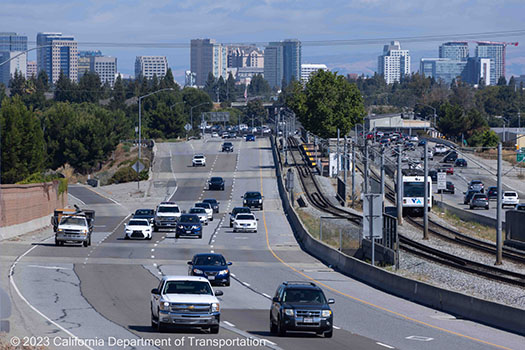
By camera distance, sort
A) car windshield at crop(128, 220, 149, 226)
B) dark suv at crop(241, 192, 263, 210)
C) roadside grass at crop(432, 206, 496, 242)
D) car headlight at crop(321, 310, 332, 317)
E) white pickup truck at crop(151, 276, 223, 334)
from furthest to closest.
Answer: dark suv at crop(241, 192, 263, 210) < roadside grass at crop(432, 206, 496, 242) < car windshield at crop(128, 220, 149, 226) < car headlight at crop(321, 310, 332, 317) < white pickup truck at crop(151, 276, 223, 334)

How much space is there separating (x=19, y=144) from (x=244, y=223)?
71.1 ft

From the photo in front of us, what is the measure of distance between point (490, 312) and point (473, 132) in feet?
478

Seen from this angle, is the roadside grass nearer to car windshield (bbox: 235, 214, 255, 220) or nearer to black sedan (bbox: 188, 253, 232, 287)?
car windshield (bbox: 235, 214, 255, 220)

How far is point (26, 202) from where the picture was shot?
5462cm

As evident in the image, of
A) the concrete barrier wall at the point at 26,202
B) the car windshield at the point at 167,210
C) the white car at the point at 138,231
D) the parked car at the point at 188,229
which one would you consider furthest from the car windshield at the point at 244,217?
the concrete barrier wall at the point at 26,202

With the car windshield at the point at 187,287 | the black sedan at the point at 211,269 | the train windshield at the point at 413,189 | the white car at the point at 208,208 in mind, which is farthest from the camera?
the train windshield at the point at 413,189

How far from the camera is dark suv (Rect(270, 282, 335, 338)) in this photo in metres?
21.2

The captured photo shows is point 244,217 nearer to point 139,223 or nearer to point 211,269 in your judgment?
point 139,223

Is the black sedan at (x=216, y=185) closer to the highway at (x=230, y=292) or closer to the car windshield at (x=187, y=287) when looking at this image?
the highway at (x=230, y=292)

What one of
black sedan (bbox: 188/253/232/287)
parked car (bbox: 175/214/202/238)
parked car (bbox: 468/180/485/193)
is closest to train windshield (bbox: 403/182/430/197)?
parked car (bbox: 175/214/202/238)

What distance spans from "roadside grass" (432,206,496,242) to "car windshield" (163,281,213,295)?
41.7 m

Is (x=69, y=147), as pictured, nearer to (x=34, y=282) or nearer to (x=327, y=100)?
(x=327, y=100)

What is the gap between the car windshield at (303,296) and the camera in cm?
2169

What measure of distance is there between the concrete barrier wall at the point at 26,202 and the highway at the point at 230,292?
3.95 metres
